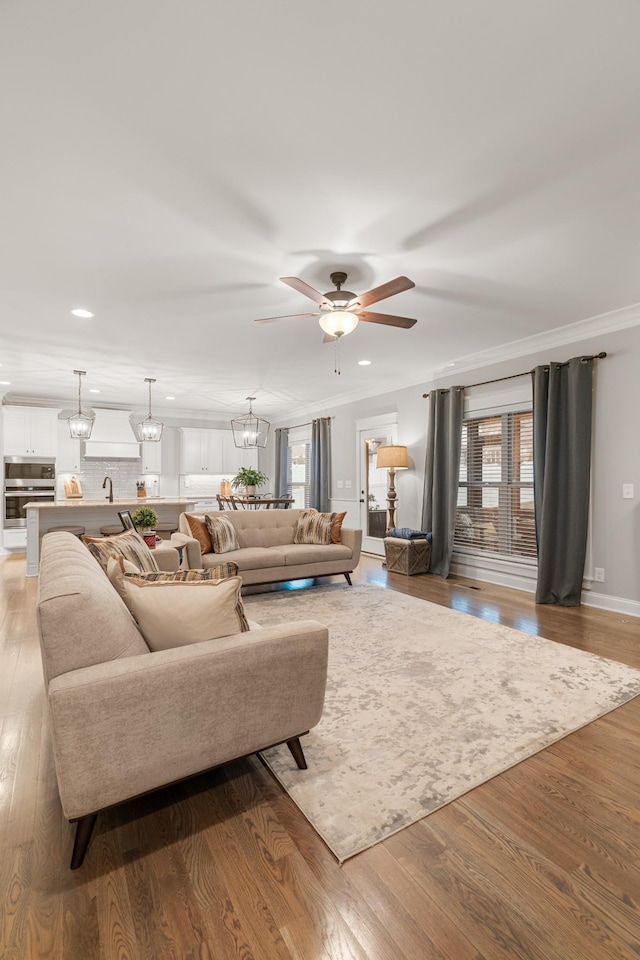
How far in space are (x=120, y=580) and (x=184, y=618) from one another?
32 centimetres

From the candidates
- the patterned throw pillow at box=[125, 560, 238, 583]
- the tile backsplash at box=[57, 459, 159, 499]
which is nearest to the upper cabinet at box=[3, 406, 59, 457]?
the tile backsplash at box=[57, 459, 159, 499]

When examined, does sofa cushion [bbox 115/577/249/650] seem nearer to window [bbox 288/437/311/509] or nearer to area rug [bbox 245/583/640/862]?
area rug [bbox 245/583/640/862]

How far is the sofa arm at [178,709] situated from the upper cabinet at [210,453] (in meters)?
7.99

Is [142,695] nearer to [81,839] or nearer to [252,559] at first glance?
[81,839]

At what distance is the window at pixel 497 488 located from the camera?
5.12 metres

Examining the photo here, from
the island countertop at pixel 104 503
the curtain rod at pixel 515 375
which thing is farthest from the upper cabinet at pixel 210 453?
the curtain rod at pixel 515 375

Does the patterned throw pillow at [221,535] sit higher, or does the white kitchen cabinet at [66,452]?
the white kitchen cabinet at [66,452]

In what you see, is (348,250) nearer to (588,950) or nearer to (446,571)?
(588,950)

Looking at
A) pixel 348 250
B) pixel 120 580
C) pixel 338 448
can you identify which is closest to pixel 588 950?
pixel 120 580

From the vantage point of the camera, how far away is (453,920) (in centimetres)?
130

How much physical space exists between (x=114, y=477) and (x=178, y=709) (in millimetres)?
8102

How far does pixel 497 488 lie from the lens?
5.43m

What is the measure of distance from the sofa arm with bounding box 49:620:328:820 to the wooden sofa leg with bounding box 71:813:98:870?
0.05 meters

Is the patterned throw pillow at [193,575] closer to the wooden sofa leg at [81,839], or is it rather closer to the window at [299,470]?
the wooden sofa leg at [81,839]
